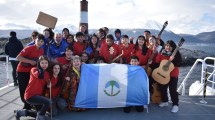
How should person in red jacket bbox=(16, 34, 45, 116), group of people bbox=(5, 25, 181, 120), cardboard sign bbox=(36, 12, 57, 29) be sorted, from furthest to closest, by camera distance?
1. cardboard sign bbox=(36, 12, 57, 29)
2. person in red jacket bbox=(16, 34, 45, 116)
3. group of people bbox=(5, 25, 181, 120)

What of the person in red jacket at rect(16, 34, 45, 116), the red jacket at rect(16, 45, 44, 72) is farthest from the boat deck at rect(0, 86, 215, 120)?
the red jacket at rect(16, 45, 44, 72)

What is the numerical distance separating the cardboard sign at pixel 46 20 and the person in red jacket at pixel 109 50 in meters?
1.71

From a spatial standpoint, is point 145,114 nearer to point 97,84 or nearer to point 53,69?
point 97,84

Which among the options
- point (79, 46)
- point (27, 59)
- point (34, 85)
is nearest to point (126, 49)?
point (79, 46)

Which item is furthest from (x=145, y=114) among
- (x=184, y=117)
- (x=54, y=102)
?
(x=54, y=102)

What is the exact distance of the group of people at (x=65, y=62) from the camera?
591cm

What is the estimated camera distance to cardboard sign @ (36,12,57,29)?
7832mm

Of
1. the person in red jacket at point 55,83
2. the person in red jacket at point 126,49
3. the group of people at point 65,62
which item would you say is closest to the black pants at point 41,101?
the group of people at point 65,62

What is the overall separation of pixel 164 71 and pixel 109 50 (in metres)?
1.63

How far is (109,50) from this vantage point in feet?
24.9

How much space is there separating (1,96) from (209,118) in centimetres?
616

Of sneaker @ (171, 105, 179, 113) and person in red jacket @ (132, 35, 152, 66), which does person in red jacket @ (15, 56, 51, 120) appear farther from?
sneaker @ (171, 105, 179, 113)

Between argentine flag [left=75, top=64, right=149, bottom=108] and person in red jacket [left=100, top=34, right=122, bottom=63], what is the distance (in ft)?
3.00

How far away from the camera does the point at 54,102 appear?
638cm
